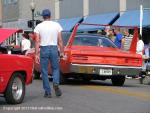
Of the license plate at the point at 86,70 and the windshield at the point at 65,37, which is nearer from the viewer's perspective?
the license plate at the point at 86,70

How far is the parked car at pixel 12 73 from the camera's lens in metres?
10.3

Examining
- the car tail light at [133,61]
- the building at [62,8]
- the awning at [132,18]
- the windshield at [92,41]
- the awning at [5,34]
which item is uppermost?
the building at [62,8]

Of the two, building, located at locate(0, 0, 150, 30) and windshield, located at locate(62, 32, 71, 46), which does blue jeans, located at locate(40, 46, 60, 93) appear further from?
building, located at locate(0, 0, 150, 30)

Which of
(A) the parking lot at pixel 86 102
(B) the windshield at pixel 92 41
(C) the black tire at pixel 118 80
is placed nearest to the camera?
(A) the parking lot at pixel 86 102

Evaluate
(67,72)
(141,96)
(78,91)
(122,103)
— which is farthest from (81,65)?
(122,103)

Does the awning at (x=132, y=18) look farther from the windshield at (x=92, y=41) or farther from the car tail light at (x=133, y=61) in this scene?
the car tail light at (x=133, y=61)

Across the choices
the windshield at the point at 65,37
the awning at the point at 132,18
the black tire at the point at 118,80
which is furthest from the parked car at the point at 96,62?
the awning at the point at 132,18

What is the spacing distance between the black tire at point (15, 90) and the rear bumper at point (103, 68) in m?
4.02

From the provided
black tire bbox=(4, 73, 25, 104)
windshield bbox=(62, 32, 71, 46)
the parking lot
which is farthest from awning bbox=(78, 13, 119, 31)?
black tire bbox=(4, 73, 25, 104)

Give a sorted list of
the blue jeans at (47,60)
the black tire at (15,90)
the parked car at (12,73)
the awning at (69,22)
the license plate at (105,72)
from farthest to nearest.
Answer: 1. the awning at (69,22)
2. the license plate at (105,72)
3. the blue jeans at (47,60)
4. the black tire at (15,90)
5. the parked car at (12,73)

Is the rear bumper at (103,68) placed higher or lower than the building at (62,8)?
lower

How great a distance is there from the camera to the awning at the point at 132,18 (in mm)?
32409

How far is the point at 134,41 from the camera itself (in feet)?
57.2

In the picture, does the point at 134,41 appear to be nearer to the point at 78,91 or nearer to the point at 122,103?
the point at 78,91
